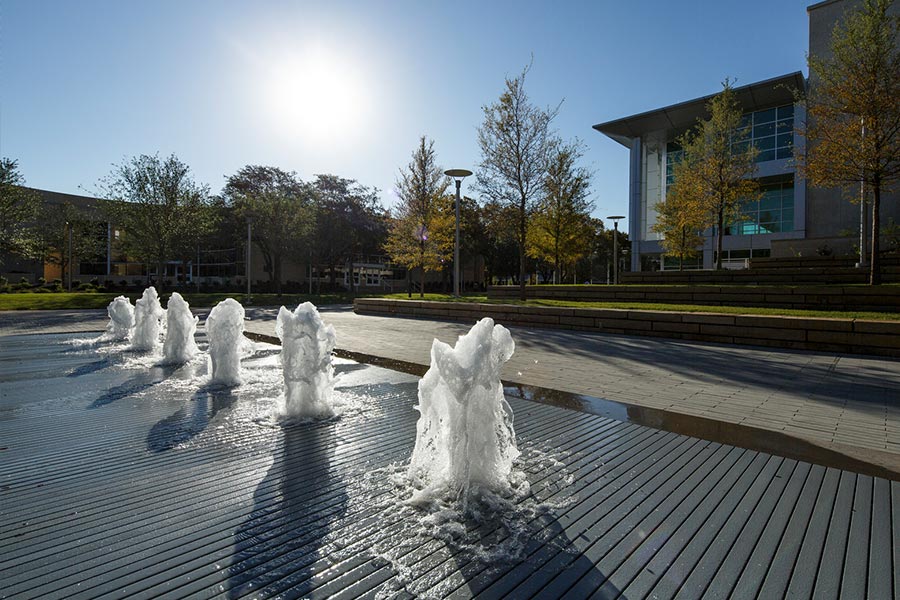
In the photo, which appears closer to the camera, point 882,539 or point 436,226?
point 882,539

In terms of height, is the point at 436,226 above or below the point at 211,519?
above

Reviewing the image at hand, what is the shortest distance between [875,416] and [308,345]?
226 inches

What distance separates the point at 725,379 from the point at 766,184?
3122 cm

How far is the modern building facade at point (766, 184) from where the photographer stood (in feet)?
79.0

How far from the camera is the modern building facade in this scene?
24.1 m

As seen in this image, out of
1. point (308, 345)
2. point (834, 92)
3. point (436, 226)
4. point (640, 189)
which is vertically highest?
point (640, 189)

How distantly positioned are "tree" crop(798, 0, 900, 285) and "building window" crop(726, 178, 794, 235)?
1882 cm

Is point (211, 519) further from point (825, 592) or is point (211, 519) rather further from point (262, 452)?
point (825, 592)

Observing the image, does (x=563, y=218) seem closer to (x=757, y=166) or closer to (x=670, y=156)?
(x=757, y=166)

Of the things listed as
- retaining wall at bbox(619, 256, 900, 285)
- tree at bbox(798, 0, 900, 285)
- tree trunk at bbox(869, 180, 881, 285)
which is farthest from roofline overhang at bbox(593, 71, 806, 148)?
tree trunk at bbox(869, 180, 881, 285)

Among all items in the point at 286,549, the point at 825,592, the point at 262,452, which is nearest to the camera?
the point at 825,592

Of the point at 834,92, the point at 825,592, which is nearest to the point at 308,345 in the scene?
the point at 825,592

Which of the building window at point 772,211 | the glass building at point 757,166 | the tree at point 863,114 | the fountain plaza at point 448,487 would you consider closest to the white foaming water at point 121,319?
the fountain plaza at point 448,487

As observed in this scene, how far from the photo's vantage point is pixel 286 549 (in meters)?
2.38
